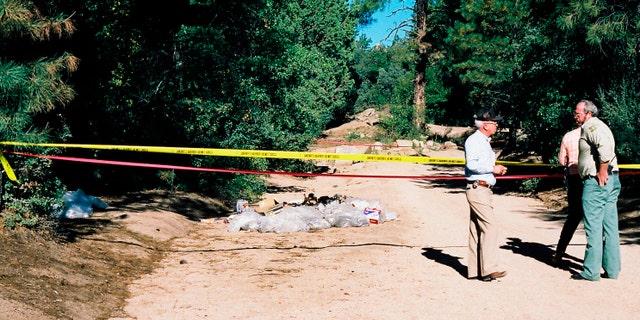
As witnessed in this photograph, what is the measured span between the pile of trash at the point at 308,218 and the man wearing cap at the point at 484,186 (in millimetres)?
5066

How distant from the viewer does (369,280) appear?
25.9ft

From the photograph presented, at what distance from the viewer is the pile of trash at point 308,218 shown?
12258mm

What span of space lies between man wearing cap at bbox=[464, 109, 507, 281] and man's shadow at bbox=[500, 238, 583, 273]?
4.38 ft

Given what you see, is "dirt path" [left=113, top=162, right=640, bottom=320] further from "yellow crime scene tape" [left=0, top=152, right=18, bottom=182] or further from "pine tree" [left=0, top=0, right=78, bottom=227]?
"yellow crime scene tape" [left=0, top=152, right=18, bottom=182]

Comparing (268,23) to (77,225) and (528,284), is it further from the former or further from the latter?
(528,284)

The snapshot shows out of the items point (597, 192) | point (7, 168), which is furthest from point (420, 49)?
point (7, 168)

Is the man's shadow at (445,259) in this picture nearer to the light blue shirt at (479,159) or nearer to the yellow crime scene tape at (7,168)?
the light blue shirt at (479,159)

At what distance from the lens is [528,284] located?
24.7ft

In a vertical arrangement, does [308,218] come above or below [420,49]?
below

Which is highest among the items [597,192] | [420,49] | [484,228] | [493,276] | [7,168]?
[420,49]

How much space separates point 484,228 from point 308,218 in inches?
221

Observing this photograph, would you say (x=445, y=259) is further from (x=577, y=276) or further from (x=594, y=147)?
(x=594, y=147)

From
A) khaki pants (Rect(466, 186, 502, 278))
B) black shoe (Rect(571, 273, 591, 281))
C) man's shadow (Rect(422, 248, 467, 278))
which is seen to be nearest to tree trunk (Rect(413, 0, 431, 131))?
man's shadow (Rect(422, 248, 467, 278))

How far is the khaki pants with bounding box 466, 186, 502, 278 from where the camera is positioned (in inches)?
293
